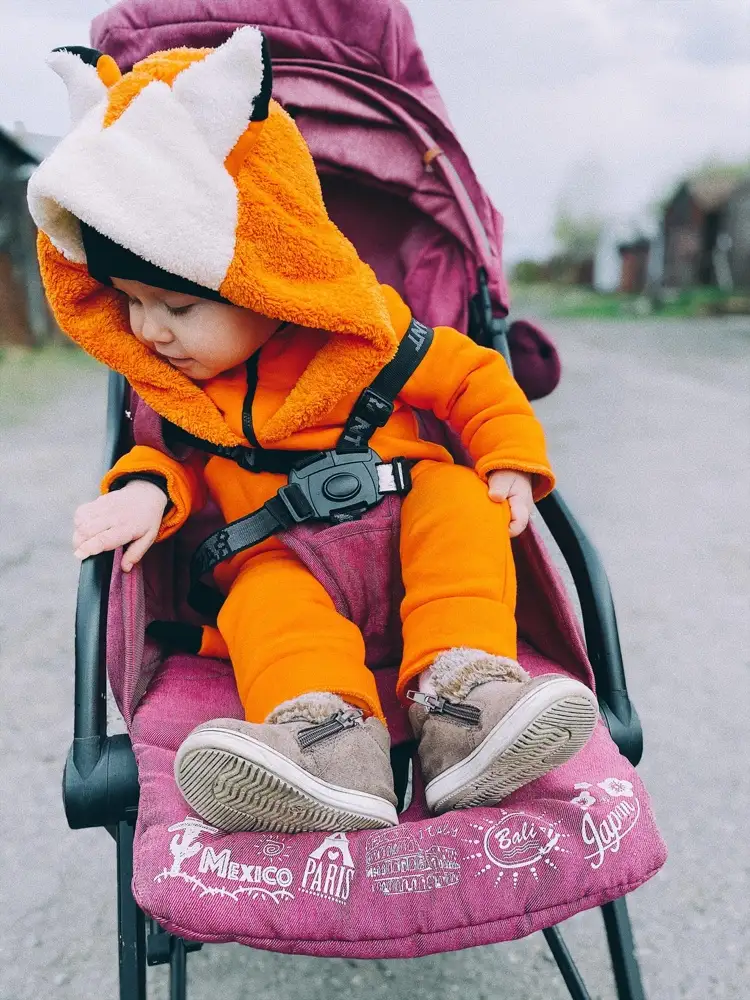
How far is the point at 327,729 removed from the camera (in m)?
0.97

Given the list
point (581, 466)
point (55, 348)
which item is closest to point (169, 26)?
point (581, 466)

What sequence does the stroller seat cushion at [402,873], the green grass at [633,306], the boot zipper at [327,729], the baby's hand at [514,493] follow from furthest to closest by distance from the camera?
the green grass at [633,306]
the baby's hand at [514,493]
the boot zipper at [327,729]
the stroller seat cushion at [402,873]

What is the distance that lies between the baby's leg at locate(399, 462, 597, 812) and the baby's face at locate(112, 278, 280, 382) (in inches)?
11.9

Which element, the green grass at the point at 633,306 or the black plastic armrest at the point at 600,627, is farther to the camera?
the green grass at the point at 633,306

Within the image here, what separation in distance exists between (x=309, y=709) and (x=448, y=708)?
0.15 m

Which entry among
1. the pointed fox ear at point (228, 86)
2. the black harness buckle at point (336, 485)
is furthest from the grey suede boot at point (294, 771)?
the pointed fox ear at point (228, 86)

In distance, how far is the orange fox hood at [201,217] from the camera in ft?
3.30

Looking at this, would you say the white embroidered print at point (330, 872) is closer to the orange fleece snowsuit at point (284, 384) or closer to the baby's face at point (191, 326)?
the orange fleece snowsuit at point (284, 384)

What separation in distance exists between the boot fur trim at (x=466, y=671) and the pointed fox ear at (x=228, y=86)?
0.64 meters

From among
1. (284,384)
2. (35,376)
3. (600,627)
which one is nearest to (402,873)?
(600,627)

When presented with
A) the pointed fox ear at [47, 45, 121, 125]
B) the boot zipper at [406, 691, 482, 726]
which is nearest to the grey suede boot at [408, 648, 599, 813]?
the boot zipper at [406, 691, 482, 726]

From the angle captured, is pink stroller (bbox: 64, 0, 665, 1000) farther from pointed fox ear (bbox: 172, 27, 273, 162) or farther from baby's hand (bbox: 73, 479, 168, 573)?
pointed fox ear (bbox: 172, 27, 273, 162)

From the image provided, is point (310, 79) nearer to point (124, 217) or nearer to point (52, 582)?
point (124, 217)

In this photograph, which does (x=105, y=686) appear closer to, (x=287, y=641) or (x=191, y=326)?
(x=287, y=641)
